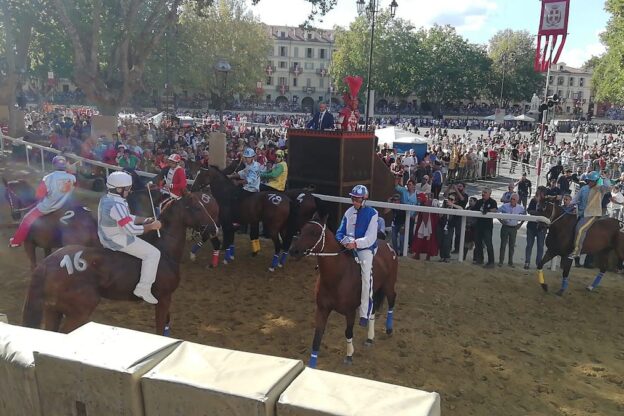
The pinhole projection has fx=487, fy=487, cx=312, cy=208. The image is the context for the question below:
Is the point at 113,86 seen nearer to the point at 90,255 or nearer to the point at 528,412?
the point at 90,255

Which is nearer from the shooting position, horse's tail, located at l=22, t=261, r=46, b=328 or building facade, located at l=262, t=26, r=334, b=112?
horse's tail, located at l=22, t=261, r=46, b=328

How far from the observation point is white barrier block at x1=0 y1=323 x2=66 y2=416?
260 cm

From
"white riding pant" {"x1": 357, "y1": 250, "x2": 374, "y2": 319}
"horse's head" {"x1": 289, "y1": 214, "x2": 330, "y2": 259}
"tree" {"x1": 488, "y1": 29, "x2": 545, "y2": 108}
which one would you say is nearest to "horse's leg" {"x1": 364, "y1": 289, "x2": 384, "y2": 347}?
"white riding pant" {"x1": 357, "y1": 250, "x2": 374, "y2": 319}

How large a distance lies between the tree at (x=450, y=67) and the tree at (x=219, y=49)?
89.4 ft

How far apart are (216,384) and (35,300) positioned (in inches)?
171

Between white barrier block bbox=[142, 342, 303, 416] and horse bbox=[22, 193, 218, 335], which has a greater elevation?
white barrier block bbox=[142, 342, 303, 416]

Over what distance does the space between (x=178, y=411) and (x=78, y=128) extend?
962 inches

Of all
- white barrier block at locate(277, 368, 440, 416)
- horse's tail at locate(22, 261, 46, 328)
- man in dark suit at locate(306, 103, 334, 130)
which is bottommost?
horse's tail at locate(22, 261, 46, 328)

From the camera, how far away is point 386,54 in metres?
74.5

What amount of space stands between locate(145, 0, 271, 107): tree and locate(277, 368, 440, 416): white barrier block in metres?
48.9

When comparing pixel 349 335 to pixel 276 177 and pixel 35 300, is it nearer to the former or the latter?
pixel 35 300

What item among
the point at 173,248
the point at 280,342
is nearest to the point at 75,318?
the point at 173,248

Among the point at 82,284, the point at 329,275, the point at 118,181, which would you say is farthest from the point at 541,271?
the point at 82,284

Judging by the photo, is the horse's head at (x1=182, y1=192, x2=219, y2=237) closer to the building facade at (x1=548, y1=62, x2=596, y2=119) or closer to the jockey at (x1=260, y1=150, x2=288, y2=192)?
the jockey at (x1=260, y1=150, x2=288, y2=192)
